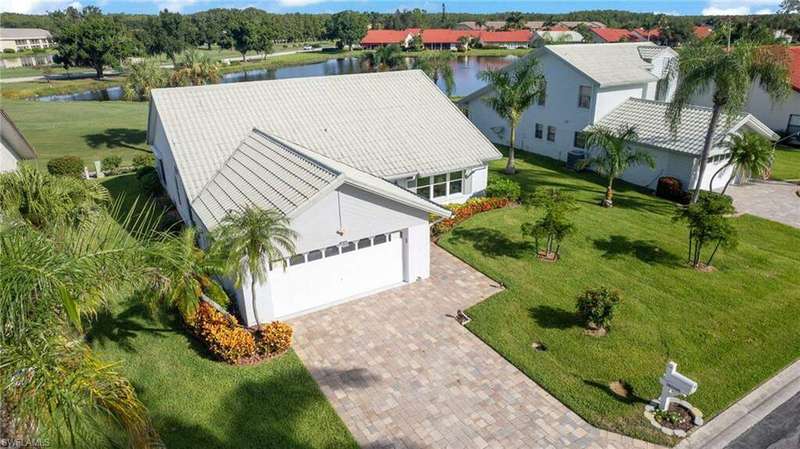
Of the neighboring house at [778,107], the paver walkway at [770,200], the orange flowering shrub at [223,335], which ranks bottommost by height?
the paver walkway at [770,200]

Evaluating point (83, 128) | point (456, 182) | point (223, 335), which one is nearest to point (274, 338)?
point (223, 335)

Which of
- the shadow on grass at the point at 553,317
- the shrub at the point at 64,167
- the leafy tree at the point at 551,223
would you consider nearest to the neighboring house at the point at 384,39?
the shrub at the point at 64,167

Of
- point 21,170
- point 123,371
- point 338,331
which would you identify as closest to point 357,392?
point 338,331

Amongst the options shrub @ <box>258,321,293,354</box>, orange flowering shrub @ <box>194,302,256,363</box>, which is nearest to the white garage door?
shrub @ <box>258,321,293,354</box>

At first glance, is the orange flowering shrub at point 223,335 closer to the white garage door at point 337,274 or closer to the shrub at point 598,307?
the white garage door at point 337,274

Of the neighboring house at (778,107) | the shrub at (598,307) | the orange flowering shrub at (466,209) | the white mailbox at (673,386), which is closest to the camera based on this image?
the white mailbox at (673,386)

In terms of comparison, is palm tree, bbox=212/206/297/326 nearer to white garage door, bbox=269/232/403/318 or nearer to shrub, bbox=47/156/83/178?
white garage door, bbox=269/232/403/318

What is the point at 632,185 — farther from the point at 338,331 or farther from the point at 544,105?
the point at 338,331

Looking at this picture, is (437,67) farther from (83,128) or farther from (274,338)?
(274,338)

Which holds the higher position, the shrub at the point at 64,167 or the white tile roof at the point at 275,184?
the white tile roof at the point at 275,184
